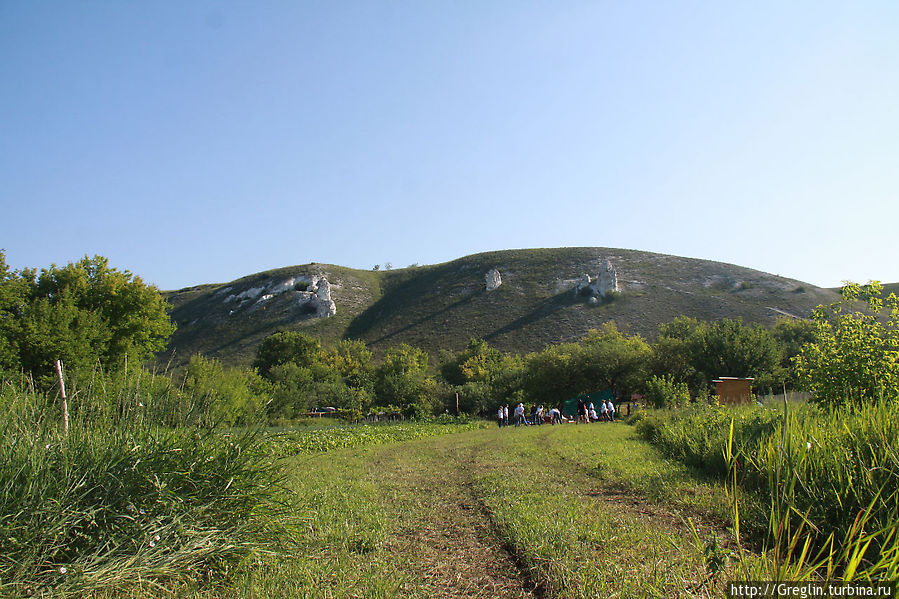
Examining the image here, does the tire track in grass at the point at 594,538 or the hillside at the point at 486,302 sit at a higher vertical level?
the hillside at the point at 486,302

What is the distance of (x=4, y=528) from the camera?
3.23 meters

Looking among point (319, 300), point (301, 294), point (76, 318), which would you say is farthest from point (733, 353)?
point (301, 294)

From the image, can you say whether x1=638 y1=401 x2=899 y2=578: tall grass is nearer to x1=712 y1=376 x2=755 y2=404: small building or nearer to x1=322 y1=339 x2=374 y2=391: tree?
x1=712 y1=376 x2=755 y2=404: small building

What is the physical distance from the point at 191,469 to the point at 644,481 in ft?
21.6

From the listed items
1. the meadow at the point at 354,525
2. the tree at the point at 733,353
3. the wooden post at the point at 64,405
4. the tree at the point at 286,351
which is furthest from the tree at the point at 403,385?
the wooden post at the point at 64,405

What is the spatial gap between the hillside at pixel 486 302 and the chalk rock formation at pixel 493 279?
0.81m

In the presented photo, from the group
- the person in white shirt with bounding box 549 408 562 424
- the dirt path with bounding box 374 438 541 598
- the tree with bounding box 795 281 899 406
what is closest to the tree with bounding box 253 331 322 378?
the person in white shirt with bounding box 549 408 562 424

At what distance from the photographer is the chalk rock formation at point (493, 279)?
268ft

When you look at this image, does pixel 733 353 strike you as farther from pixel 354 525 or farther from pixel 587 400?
pixel 354 525

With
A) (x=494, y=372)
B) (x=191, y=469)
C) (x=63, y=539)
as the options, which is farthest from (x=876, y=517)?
(x=494, y=372)

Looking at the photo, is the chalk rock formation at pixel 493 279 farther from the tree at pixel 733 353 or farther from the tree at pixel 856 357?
the tree at pixel 856 357

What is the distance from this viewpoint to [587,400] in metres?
37.6

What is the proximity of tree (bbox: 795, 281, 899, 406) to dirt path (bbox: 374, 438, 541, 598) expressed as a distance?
589cm

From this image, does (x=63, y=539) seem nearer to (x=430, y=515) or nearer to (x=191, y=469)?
(x=191, y=469)
